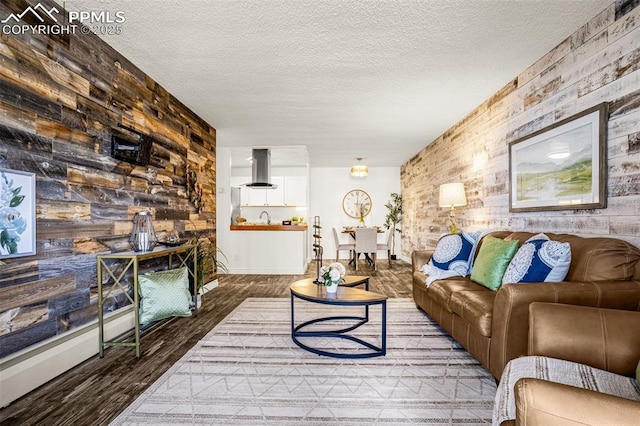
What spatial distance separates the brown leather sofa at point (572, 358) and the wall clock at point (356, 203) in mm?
7065

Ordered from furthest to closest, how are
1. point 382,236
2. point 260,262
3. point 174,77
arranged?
point 382,236 < point 260,262 < point 174,77

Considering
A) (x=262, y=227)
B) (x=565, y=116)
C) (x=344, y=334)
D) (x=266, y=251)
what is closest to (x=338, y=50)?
(x=565, y=116)

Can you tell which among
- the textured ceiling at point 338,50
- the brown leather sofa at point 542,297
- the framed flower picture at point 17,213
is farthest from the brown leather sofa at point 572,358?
the framed flower picture at point 17,213

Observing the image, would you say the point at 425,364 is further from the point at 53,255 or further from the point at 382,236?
the point at 382,236

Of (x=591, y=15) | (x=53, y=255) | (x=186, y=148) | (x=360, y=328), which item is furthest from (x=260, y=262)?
(x=591, y=15)

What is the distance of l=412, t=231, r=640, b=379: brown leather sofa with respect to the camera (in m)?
1.74

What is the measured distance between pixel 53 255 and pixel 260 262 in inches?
155

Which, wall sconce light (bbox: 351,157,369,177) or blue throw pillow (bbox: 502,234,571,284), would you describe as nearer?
blue throw pillow (bbox: 502,234,571,284)

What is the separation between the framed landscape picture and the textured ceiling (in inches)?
29.6

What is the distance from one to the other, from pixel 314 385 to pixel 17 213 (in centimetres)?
214

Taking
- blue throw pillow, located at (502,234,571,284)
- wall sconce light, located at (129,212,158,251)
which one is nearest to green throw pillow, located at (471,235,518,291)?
blue throw pillow, located at (502,234,571,284)

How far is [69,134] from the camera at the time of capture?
2299 mm

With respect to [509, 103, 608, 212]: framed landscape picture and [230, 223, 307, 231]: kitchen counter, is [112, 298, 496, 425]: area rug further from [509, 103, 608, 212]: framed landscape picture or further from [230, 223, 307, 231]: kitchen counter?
[230, 223, 307, 231]: kitchen counter

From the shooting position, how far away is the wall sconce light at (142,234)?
284 cm
